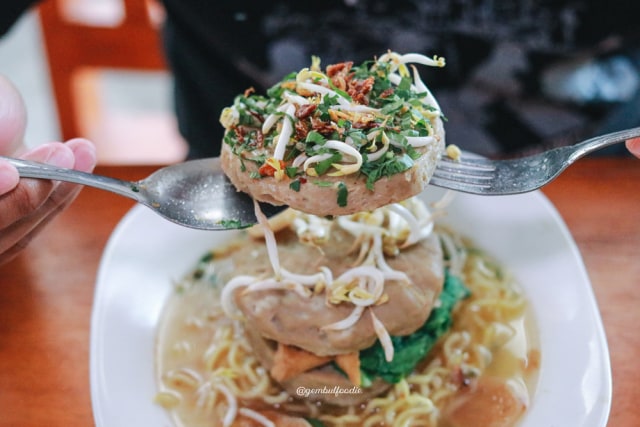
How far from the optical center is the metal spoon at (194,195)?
1530 mm

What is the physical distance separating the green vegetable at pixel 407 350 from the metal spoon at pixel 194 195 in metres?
0.51

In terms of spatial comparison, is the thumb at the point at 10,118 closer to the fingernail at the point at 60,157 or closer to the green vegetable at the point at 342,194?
the fingernail at the point at 60,157

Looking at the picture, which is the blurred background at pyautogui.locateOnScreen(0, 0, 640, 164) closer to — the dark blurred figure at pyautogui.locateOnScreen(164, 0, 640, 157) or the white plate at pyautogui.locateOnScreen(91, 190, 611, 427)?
the dark blurred figure at pyautogui.locateOnScreen(164, 0, 640, 157)

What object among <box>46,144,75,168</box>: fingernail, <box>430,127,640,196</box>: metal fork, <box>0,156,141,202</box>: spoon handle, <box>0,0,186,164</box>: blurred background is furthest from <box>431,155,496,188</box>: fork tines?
<box>0,0,186,164</box>: blurred background

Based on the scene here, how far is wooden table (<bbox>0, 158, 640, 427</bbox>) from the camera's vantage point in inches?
67.3

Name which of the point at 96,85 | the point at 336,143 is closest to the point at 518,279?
the point at 336,143

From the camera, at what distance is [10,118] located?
171cm

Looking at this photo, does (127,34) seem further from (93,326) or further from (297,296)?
(297,296)

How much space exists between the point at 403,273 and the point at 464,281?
47cm

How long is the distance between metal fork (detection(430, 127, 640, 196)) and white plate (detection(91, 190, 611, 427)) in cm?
49

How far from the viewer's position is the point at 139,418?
5.31ft

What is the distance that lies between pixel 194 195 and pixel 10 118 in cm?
59

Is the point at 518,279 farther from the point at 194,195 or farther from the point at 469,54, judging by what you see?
the point at 194,195

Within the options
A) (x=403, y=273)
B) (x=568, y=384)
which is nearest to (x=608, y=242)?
(x=568, y=384)
